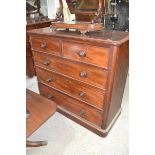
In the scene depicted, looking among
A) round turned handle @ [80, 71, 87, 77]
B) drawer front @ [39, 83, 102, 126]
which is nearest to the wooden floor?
round turned handle @ [80, 71, 87, 77]

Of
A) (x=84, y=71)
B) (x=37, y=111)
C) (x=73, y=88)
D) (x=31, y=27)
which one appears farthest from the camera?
(x=31, y=27)

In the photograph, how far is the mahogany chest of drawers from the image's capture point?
55.5 inches

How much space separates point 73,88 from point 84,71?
294mm

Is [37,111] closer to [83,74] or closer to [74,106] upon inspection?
[83,74]

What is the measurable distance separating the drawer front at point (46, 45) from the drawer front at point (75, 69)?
65mm

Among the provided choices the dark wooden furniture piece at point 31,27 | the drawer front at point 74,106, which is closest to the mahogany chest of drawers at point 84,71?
the drawer front at point 74,106

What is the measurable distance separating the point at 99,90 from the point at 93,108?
9.8 inches

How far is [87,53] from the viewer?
1.49 metres

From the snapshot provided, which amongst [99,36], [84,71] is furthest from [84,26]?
[84,71]

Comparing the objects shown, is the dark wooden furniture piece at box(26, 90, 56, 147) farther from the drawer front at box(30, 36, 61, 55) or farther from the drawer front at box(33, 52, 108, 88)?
the drawer front at box(30, 36, 61, 55)

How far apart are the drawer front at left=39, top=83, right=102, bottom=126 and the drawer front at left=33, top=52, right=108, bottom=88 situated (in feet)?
1.01

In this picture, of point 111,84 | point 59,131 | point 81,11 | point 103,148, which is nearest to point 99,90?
point 111,84
